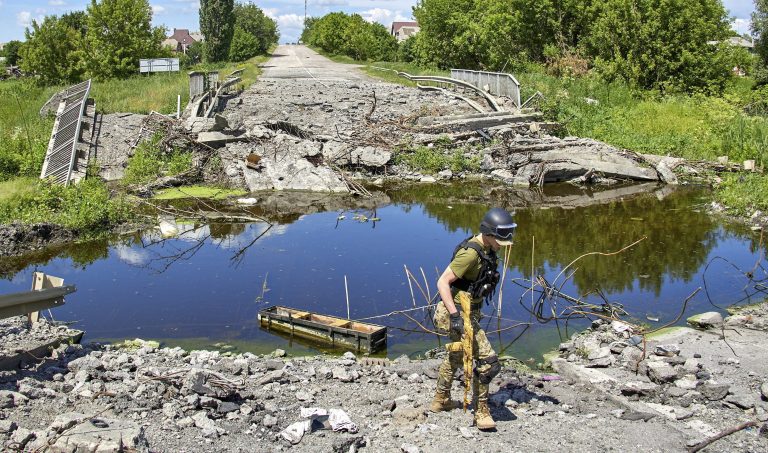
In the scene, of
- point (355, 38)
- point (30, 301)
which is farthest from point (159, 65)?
point (355, 38)

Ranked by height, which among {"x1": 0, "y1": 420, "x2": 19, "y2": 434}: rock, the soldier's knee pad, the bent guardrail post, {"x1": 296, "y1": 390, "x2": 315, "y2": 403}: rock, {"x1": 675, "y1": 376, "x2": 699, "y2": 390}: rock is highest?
the bent guardrail post

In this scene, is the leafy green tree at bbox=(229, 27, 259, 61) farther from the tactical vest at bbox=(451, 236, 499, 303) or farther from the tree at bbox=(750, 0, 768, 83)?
the tactical vest at bbox=(451, 236, 499, 303)

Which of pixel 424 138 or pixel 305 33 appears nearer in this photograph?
pixel 424 138

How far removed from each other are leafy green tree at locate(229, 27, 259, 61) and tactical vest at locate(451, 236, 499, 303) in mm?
56220

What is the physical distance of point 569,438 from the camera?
18.2ft

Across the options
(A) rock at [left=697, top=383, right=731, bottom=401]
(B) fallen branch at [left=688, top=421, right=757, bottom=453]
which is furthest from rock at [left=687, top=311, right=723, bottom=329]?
(B) fallen branch at [left=688, top=421, right=757, bottom=453]

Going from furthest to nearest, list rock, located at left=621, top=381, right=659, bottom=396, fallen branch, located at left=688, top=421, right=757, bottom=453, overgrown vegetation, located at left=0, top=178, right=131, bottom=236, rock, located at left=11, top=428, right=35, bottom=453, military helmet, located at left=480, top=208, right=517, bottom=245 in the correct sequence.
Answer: overgrown vegetation, located at left=0, top=178, right=131, bottom=236 → rock, located at left=621, top=381, right=659, bottom=396 → military helmet, located at left=480, top=208, right=517, bottom=245 → fallen branch, located at left=688, top=421, right=757, bottom=453 → rock, located at left=11, top=428, right=35, bottom=453

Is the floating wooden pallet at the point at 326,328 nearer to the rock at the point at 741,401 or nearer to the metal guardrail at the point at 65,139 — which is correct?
the rock at the point at 741,401

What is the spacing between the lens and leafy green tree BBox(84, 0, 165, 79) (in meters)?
36.0

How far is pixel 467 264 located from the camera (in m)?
5.66

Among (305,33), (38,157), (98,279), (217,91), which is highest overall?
(305,33)

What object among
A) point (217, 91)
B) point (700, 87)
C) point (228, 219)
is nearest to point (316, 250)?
point (228, 219)

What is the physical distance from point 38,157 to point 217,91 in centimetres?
876

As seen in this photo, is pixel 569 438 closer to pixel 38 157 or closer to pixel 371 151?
pixel 371 151
